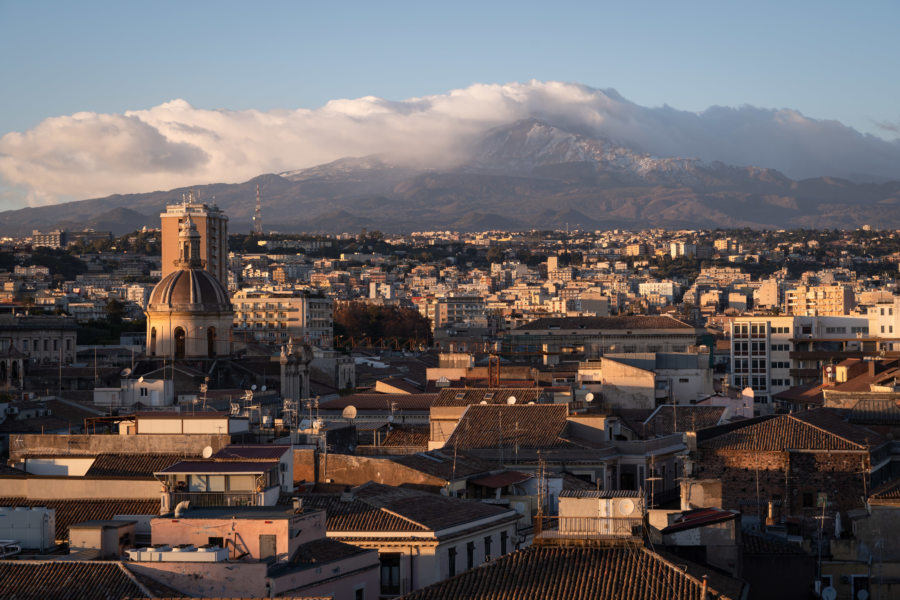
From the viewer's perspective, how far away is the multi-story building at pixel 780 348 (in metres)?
86.9

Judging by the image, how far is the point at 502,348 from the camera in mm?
104688

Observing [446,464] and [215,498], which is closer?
[215,498]

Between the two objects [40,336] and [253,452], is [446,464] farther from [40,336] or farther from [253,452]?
[40,336]

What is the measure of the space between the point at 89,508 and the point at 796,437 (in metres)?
14.3

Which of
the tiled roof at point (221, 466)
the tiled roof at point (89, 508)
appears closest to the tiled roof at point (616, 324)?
the tiled roof at point (89, 508)

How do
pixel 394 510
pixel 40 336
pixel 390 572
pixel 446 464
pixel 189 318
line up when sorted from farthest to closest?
1. pixel 40 336
2. pixel 189 318
3. pixel 446 464
4. pixel 394 510
5. pixel 390 572

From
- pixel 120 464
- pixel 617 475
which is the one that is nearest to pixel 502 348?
pixel 617 475

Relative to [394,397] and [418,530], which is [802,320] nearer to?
[394,397]

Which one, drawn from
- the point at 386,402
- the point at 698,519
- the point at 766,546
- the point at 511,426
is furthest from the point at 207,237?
the point at 698,519

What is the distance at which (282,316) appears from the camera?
143 meters

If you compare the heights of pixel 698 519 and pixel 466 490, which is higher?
pixel 698 519

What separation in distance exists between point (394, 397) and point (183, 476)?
94.0ft

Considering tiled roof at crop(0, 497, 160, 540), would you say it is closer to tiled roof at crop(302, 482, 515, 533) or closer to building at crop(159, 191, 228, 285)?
tiled roof at crop(302, 482, 515, 533)

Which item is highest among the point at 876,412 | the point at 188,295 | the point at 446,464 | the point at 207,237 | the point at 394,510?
the point at 207,237
